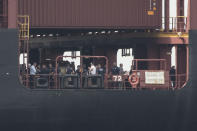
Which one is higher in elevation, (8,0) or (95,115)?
(8,0)

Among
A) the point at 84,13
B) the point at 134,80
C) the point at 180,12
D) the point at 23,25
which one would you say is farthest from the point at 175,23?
the point at 23,25

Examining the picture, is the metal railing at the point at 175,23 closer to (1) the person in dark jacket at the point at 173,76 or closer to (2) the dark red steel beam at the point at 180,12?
(2) the dark red steel beam at the point at 180,12

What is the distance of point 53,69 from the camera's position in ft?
87.1

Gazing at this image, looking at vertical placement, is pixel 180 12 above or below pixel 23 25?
above

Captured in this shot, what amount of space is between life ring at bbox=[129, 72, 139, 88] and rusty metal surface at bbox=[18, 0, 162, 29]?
8.25 feet

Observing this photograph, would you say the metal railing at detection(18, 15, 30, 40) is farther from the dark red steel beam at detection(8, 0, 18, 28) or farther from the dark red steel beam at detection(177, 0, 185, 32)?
the dark red steel beam at detection(177, 0, 185, 32)

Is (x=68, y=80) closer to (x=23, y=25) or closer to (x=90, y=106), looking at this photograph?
(x=90, y=106)

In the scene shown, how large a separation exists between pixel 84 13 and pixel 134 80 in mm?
3760

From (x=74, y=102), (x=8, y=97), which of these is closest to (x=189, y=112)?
(x=74, y=102)

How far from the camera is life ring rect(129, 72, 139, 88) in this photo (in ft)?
83.8

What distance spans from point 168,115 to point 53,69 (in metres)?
5.42

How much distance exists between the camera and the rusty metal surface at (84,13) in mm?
26516

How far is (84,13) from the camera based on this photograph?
1048 inches

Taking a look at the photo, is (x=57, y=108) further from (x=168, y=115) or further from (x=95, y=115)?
(x=168, y=115)
